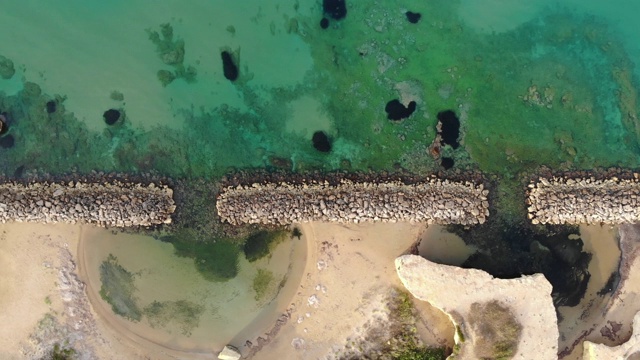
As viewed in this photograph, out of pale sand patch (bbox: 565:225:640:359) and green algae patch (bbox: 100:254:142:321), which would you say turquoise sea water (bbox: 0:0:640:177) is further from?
green algae patch (bbox: 100:254:142:321)

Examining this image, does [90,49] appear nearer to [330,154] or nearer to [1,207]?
[1,207]

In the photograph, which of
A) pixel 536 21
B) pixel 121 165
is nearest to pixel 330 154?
pixel 121 165

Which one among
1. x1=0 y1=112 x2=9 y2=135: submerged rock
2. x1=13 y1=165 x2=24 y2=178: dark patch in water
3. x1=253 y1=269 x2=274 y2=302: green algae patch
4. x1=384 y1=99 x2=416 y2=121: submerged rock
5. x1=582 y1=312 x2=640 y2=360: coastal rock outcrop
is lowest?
x1=253 y1=269 x2=274 y2=302: green algae patch

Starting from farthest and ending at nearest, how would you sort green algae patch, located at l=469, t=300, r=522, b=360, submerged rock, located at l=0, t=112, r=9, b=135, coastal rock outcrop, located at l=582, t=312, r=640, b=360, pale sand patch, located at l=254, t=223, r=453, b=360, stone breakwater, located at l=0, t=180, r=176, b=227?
submerged rock, located at l=0, t=112, r=9, b=135 < pale sand patch, located at l=254, t=223, r=453, b=360 < stone breakwater, located at l=0, t=180, r=176, b=227 < coastal rock outcrop, located at l=582, t=312, r=640, b=360 < green algae patch, located at l=469, t=300, r=522, b=360

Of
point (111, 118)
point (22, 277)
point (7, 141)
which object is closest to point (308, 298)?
point (111, 118)

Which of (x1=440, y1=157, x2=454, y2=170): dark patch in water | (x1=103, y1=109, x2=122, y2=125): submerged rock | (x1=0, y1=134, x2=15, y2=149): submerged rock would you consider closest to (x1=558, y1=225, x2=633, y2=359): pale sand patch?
(x1=440, y1=157, x2=454, y2=170): dark patch in water
